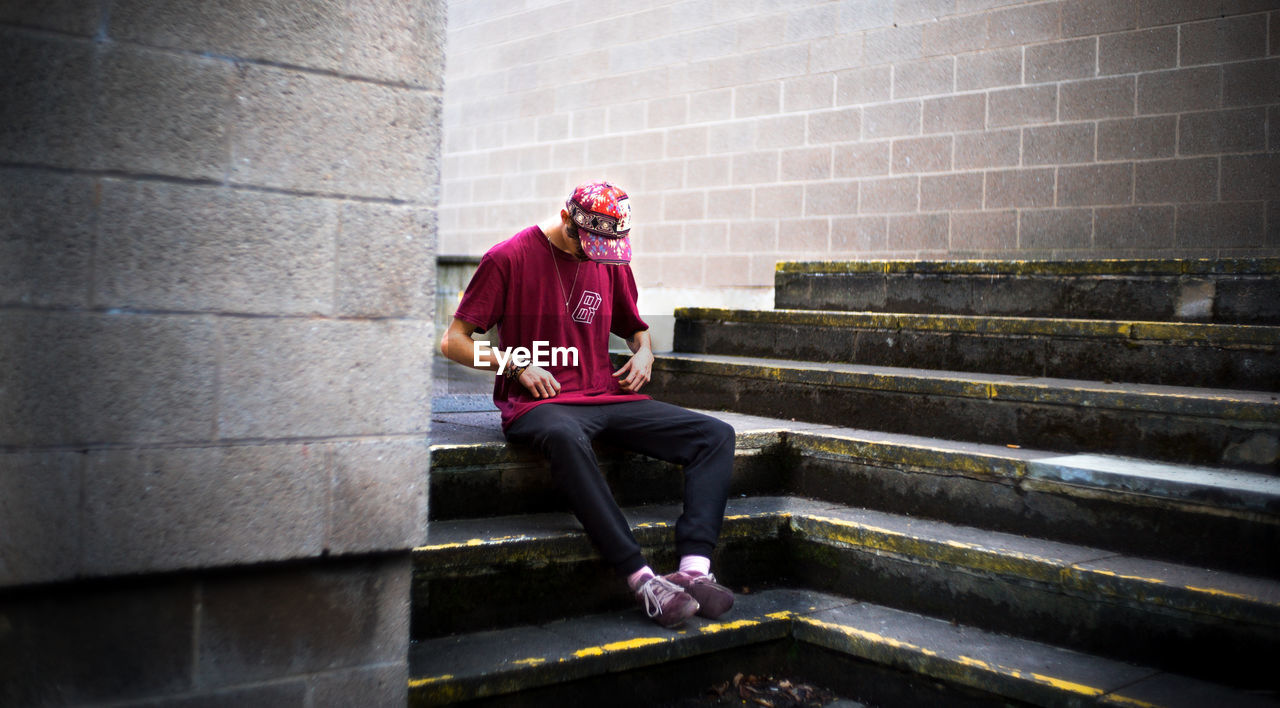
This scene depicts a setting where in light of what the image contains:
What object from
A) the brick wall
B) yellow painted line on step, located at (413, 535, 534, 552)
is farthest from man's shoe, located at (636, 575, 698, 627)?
the brick wall

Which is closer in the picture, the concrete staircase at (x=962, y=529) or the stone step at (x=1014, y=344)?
the concrete staircase at (x=962, y=529)

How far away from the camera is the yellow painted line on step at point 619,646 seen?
2662 millimetres

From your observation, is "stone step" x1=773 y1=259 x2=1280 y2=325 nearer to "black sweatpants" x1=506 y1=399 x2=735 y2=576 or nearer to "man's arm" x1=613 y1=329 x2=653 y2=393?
"man's arm" x1=613 y1=329 x2=653 y2=393

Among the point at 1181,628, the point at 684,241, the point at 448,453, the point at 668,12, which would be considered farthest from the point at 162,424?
the point at 668,12

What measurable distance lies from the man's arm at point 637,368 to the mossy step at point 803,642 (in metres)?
0.89

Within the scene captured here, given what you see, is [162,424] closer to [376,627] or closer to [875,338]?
[376,627]

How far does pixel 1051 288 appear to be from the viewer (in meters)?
4.25

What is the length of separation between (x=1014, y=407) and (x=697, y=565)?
4.52 ft

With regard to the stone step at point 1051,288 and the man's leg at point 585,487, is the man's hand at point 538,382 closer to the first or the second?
the man's leg at point 585,487

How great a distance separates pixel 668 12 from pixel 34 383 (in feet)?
18.2

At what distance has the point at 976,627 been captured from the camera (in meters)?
2.95

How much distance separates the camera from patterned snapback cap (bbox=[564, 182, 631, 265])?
129 inches

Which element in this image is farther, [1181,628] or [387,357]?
[1181,628]

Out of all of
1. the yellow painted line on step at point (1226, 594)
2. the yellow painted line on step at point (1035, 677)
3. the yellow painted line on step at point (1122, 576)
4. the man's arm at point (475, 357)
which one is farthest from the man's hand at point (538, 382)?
the yellow painted line on step at point (1226, 594)
